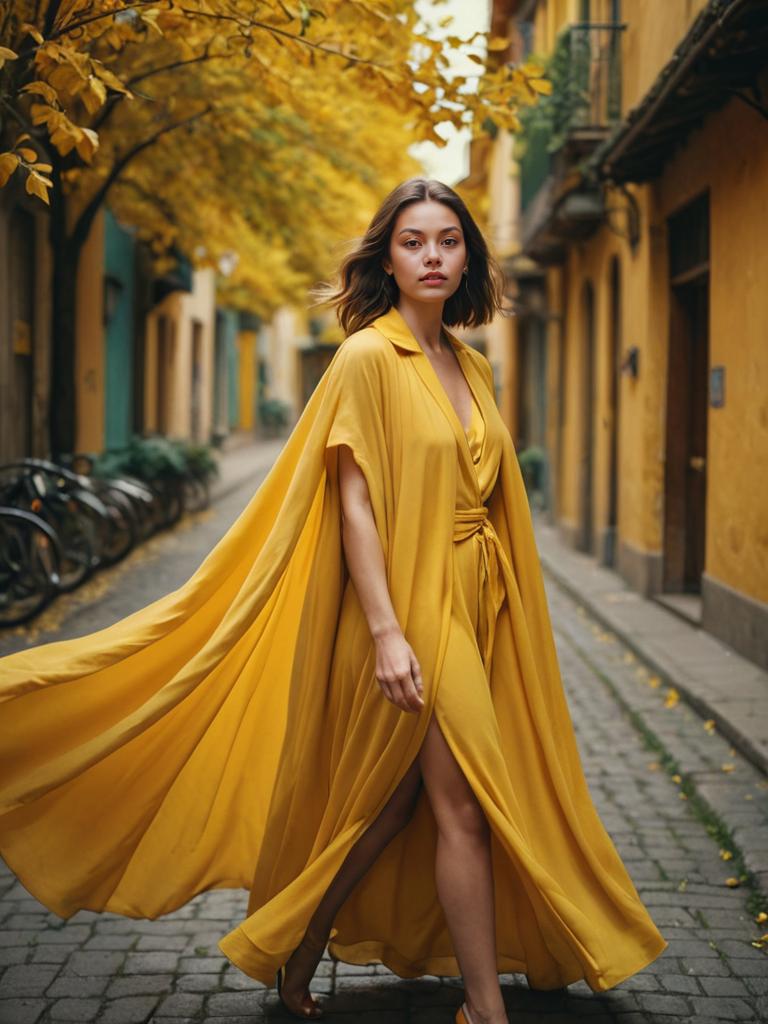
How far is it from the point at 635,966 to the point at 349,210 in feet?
43.9

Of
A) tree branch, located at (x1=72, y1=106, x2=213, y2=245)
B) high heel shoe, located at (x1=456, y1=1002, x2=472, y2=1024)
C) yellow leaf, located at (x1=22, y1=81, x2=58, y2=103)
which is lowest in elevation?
high heel shoe, located at (x1=456, y1=1002, x2=472, y2=1024)

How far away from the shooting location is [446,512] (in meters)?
2.89

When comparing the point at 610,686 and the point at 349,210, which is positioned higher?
the point at 349,210

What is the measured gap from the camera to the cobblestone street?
3240mm

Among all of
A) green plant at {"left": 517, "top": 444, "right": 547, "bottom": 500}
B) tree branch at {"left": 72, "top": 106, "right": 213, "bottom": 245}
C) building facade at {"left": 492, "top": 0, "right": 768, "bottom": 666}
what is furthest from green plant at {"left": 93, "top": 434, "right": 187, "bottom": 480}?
green plant at {"left": 517, "top": 444, "right": 547, "bottom": 500}

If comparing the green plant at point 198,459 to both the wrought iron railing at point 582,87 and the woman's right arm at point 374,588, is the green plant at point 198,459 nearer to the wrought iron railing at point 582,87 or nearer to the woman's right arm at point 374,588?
the wrought iron railing at point 582,87

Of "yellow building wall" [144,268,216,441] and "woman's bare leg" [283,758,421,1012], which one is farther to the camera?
"yellow building wall" [144,268,216,441]

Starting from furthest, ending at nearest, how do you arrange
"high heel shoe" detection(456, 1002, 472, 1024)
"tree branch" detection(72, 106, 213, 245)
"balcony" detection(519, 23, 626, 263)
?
1. "balcony" detection(519, 23, 626, 263)
2. "tree branch" detection(72, 106, 213, 245)
3. "high heel shoe" detection(456, 1002, 472, 1024)

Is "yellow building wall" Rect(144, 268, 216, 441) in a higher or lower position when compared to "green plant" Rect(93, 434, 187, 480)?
higher

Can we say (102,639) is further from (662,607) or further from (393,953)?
(662,607)

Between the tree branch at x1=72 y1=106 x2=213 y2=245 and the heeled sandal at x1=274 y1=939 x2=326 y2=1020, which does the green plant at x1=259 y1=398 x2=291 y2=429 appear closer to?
the tree branch at x1=72 y1=106 x2=213 y2=245

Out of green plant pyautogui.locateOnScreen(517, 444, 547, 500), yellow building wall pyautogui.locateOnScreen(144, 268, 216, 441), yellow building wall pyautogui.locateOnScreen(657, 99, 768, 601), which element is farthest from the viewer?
yellow building wall pyautogui.locateOnScreen(144, 268, 216, 441)

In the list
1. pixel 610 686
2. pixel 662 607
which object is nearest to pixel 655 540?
pixel 662 607

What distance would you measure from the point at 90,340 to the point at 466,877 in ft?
43.7
